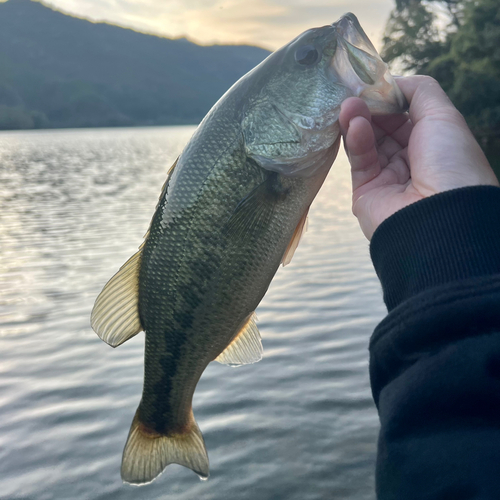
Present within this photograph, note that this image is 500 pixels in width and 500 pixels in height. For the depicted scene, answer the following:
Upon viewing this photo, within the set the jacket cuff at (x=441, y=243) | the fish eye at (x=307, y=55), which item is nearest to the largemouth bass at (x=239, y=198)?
the fish eye at (x=307, y=55)

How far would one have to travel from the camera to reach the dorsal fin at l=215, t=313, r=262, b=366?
2.79 m

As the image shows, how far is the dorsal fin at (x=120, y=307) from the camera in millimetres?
2627

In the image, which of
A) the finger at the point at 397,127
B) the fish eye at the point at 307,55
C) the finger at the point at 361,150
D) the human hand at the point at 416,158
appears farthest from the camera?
the finger at the point at 397,127

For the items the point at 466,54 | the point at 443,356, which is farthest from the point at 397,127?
the point at 466,54

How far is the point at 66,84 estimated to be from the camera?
192000mm

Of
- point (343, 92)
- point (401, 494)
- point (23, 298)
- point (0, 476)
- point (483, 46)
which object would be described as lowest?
point (23, 298)

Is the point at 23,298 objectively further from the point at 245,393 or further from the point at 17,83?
the point at 17,83

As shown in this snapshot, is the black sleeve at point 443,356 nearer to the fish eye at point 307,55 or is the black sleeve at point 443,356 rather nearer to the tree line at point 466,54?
the fish eye at point 307,55

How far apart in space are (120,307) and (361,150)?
1401 mm

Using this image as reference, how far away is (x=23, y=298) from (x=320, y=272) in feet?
19.7

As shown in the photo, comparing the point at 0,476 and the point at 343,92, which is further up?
the point at 343,92

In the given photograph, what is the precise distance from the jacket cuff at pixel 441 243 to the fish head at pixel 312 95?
0.65 meters

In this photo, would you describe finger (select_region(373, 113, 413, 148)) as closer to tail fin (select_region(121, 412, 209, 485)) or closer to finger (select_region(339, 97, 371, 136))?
finger (select_region(339, 97, 371, 136))

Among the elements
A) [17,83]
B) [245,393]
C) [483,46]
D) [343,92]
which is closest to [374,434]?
[245,393]
